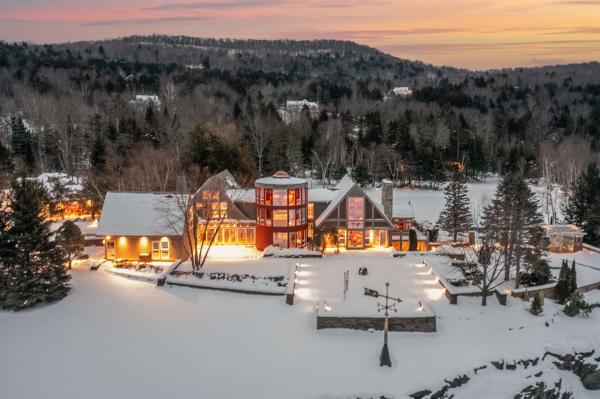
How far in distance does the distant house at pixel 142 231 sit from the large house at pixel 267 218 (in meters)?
0.06

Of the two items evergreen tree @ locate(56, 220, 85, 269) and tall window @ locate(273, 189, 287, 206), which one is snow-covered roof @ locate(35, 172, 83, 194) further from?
tall window @ locate(273, 189, 287, 206)

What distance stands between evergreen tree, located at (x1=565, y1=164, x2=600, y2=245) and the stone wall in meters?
24.1

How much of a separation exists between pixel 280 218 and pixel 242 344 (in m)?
13.9

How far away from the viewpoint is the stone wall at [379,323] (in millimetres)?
24328

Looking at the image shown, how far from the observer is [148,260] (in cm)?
3309

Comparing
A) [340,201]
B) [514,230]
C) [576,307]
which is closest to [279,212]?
[340,201]

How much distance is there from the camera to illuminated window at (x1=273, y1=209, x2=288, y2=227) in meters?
35.8

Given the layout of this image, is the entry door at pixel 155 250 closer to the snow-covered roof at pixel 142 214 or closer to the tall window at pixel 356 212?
the snow-covered roof at pixel 142 214

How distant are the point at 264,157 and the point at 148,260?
126 feet

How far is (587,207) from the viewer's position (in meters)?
43.1

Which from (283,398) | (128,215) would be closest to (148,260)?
(128,215)

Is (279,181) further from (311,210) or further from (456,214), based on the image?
(456,214)

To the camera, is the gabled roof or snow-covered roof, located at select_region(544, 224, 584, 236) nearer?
the gabled roof

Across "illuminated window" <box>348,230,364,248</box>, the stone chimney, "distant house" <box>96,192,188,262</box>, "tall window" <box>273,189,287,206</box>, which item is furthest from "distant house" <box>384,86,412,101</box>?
"distant house" <box>96,192,188,262</box>
